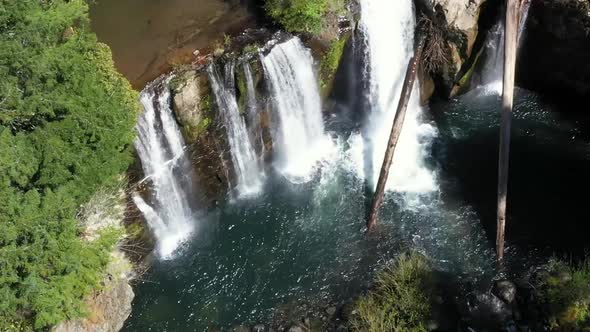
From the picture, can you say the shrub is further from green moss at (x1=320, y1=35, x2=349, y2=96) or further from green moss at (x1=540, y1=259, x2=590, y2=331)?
→ green moss at (x1=540, y1=259, x2=590, y2=331)

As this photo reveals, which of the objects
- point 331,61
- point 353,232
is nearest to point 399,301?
point 353,232

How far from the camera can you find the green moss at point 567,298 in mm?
13961

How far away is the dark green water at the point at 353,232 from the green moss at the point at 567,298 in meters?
2.01

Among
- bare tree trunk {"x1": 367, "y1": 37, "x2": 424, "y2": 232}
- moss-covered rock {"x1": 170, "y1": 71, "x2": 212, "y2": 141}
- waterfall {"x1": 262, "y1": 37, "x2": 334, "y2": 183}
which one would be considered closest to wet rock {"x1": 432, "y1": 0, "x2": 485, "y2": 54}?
bare tree trunk {"x1": 367, "y1": 37, "x2": 424, "y2": 232}

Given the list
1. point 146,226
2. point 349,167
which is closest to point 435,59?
point 349,167

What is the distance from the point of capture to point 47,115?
1359cm

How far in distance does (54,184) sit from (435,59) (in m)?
14.1

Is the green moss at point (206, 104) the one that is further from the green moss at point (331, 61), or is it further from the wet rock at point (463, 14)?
the wet rock at point (463, 14)

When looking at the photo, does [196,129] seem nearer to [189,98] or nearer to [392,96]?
[189,98]

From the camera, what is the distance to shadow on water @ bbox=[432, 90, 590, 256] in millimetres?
18078

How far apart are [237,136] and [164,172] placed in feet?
9.07

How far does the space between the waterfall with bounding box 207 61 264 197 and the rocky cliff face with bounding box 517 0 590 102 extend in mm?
11431

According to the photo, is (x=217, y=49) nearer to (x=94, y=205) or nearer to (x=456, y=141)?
Answer: (x=94, y=205)

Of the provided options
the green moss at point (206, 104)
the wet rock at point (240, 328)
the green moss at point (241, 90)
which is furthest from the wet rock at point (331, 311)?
the green moss at point (206, 104)
